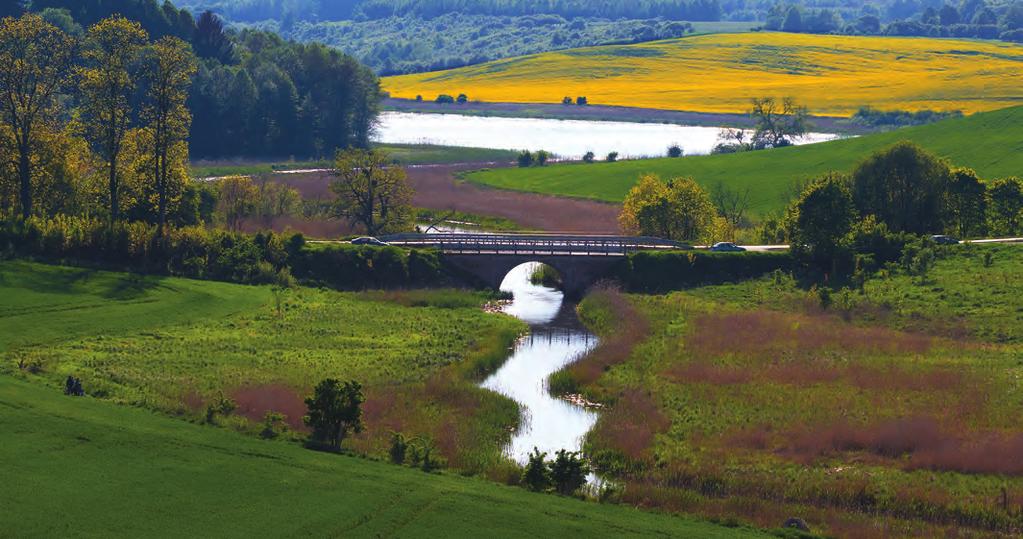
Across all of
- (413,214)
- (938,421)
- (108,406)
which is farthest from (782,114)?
(108,406)

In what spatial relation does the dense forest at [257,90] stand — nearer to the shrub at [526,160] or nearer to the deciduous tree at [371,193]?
the shrub at [526,160]

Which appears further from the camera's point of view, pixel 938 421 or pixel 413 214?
pixel 413 214

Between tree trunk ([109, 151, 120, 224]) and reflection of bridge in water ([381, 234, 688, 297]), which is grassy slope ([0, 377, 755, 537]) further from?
reflection of bridge in water ([381, 234, 688, 297])

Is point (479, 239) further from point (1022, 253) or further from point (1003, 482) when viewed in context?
point (1003, 482)

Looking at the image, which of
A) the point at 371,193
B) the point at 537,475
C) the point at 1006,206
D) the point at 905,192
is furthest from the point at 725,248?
the point at 537,475

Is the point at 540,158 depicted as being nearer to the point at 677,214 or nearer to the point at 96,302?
the point at 677,214

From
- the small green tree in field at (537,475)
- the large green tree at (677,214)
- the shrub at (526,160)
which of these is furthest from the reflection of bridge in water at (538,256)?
the shrub at (526,160)
